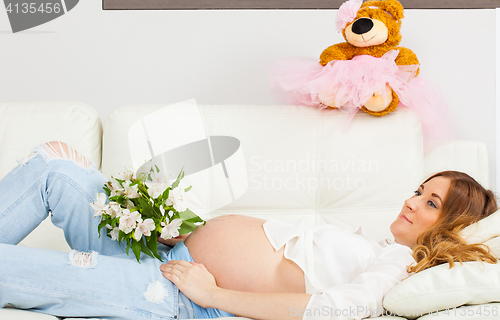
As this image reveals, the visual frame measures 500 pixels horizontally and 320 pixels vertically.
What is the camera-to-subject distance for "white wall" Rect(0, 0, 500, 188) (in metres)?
1.83

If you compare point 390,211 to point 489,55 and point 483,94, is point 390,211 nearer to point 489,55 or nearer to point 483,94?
point 483,94

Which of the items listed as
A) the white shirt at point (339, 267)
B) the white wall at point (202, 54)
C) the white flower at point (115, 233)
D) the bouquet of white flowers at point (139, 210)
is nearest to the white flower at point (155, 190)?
the bouquet of white flowers at point (139, 210)

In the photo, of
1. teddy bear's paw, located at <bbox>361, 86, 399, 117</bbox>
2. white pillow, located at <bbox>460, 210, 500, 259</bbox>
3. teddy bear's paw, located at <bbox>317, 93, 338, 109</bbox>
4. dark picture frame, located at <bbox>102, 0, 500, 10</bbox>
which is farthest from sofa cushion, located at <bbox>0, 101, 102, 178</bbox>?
white pillow, located at <bbox>460, 210, 500, 259</bbox>

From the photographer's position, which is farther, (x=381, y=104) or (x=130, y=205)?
(x=381, y=104)

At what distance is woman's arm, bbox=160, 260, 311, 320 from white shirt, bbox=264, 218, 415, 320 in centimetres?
2

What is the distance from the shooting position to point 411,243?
1.20m

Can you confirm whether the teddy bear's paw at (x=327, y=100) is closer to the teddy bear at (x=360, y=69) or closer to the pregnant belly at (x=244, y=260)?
the teddy bear at (x=360, y=69)

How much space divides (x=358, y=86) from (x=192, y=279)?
0.96 meters

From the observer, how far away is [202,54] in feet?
6.16

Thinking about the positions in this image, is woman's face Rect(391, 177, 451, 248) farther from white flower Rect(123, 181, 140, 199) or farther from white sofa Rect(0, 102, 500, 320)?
white flower Rect(123, 181, 140, 199)

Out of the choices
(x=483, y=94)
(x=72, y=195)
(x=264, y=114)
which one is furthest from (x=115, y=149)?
(x=483, y=94)

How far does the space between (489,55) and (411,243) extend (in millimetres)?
1160

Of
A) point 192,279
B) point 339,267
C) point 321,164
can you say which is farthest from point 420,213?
point 192,279

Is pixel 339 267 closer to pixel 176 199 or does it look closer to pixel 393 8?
pixel 176 199
